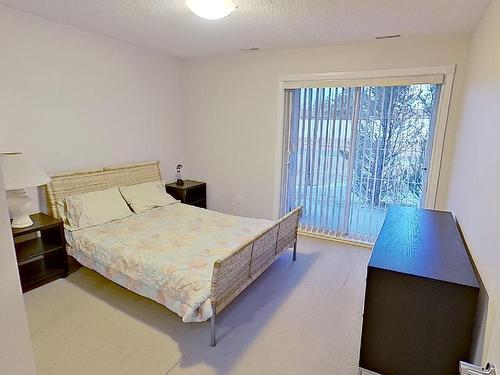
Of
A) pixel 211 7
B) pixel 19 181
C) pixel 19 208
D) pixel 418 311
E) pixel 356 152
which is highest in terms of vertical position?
pixel 211 7

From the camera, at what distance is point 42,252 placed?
278cm

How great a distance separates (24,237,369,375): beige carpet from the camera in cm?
197

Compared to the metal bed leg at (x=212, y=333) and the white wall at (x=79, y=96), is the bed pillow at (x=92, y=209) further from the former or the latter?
the metal bed leg at (x=212, y=333)

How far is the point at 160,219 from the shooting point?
338cm

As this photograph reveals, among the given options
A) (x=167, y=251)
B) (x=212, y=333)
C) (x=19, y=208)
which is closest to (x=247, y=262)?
(x=212, y=333)

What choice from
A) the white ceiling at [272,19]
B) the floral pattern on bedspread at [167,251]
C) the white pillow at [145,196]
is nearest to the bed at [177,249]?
the floral pattern on bedspread at [167,251]

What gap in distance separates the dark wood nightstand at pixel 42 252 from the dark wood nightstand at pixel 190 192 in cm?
169

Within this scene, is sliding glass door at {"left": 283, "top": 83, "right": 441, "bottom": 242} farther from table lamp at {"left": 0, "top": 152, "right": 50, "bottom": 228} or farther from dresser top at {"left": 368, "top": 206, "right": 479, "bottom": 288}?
table lamp at {"left": 0, "top": 152, "right": 50, "bottom": 228}

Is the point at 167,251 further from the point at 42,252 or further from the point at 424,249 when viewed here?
the point at 424,249

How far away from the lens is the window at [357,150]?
3422 millimetres

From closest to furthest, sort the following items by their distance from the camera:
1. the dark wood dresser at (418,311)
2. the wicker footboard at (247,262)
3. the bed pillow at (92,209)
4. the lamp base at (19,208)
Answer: the dark wood dresser at (418,311)
the wicker footboard at (247,262)
the lamp base at (19,208)
the bed pillow at (92,209)

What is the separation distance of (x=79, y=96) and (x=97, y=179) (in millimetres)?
922

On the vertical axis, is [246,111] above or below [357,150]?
above

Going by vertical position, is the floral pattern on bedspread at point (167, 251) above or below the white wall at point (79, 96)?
below
